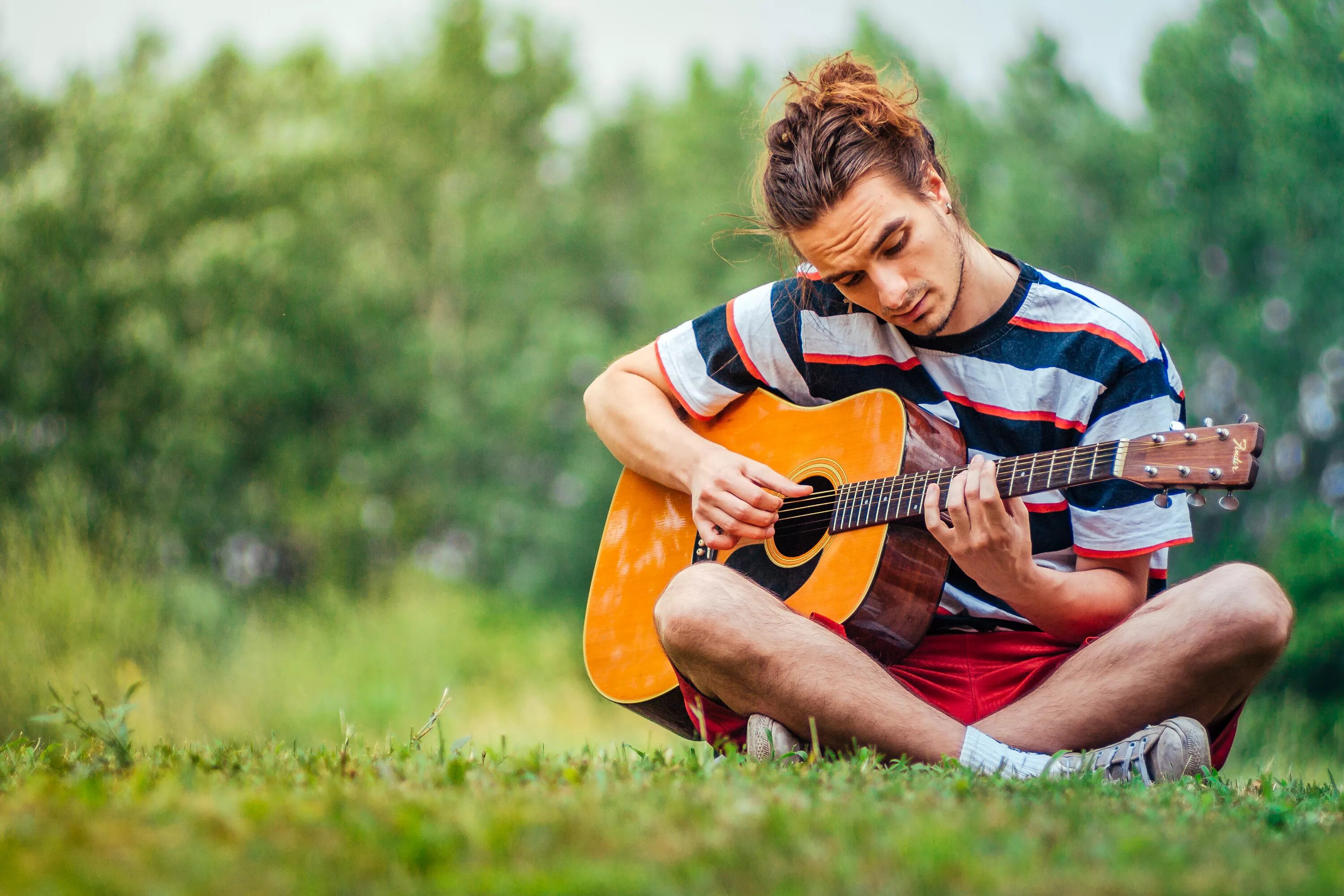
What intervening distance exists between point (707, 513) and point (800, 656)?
0.62m

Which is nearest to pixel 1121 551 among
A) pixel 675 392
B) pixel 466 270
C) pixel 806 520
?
pixel 806 520

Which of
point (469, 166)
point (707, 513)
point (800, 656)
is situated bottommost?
point (800, 656)

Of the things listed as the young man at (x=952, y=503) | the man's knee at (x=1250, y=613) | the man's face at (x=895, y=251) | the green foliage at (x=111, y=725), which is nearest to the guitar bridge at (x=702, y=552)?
the young man at (x=952, y=503)

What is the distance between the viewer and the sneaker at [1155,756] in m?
2.36

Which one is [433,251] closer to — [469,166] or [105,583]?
[469,166]

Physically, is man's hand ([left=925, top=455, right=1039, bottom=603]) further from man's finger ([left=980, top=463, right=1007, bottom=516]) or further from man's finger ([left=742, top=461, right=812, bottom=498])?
man's finger ([left=742, top=461, right=812, bottom=498])

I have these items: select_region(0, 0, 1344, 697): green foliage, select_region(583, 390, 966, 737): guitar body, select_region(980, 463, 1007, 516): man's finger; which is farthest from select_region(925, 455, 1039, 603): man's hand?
select_region(0, 0, 1344, 697): green foliage

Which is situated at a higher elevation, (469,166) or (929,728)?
(469,166)

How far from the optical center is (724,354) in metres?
3.21

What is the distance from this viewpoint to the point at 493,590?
1373cm

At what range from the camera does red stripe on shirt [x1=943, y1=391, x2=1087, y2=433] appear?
275 centimetres

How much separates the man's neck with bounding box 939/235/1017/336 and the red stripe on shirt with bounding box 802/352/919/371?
0.38 feet

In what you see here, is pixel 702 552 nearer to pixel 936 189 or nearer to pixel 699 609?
pixel 699 609

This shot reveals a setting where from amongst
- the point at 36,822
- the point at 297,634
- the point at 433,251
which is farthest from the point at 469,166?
the point at 36,822
